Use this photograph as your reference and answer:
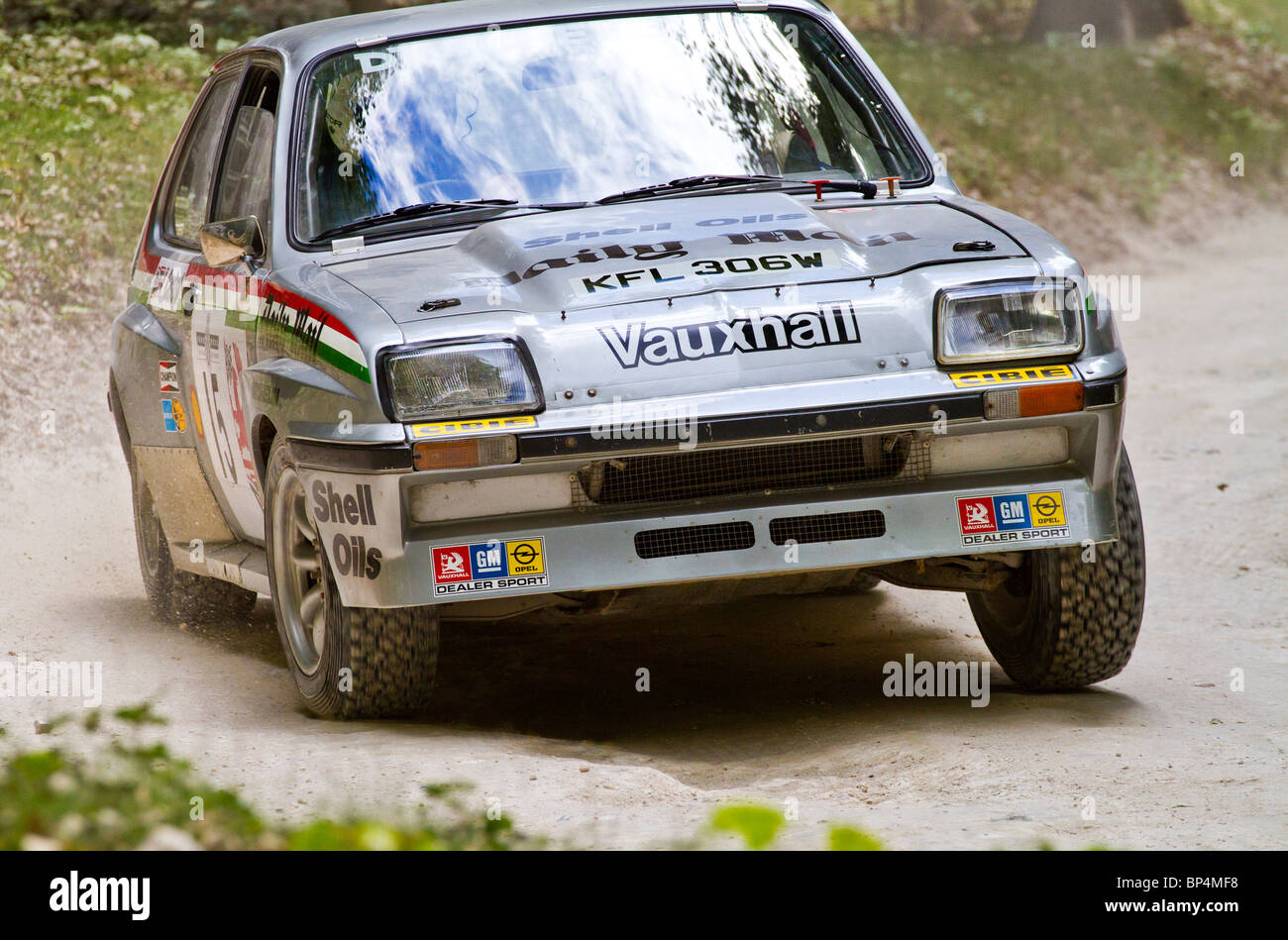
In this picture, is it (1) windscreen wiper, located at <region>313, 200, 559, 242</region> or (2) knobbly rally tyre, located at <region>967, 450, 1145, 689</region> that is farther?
(1) windscreen wiper, located at <region>313, 200, 559, 242</region>

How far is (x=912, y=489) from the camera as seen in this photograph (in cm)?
444

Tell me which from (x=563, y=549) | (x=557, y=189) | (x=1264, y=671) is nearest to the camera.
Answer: (x=563, y=549)

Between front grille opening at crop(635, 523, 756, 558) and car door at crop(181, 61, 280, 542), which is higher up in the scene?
car door at crop(181, 61, 280, 542)

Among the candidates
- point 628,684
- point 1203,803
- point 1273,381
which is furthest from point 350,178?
point 1273,381

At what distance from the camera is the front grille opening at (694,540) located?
4.35m

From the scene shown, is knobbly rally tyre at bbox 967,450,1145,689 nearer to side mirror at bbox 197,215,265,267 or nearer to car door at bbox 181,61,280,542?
car door at bbox 181,61,280,542

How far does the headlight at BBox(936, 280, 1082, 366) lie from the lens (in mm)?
4402

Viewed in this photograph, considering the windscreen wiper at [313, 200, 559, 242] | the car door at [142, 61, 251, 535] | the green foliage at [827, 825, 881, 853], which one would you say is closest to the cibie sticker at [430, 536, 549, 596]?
the windscreen wiper at [313, 200, 559, 242]

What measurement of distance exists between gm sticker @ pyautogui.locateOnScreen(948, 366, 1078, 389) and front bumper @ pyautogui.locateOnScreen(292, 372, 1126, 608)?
0.13 ft
